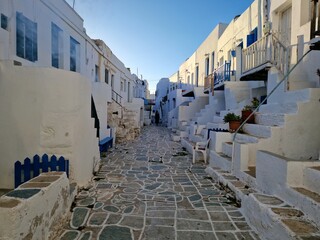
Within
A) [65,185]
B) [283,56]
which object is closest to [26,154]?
[65,185]

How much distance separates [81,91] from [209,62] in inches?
672

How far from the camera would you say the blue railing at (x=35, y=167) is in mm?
4383

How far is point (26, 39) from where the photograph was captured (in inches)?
277

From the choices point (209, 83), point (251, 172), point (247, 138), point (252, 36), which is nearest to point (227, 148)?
point (247, 138)

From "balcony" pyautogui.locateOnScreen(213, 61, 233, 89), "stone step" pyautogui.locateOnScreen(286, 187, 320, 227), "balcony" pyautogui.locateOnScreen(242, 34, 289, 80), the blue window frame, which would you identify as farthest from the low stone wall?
the blue window frame

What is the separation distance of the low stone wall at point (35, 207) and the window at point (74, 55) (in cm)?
793

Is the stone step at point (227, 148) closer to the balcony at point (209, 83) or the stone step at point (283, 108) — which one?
the stone step at point (283, 108)

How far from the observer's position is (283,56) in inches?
309

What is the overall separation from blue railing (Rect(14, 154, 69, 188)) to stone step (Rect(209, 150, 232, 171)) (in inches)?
151

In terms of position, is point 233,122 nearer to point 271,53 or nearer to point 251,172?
point 251,172

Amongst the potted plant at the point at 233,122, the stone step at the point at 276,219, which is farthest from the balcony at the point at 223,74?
the stone step at the point at 276,219

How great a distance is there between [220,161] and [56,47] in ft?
24.3

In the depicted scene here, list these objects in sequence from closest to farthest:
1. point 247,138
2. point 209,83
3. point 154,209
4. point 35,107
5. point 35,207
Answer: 1. point 35,207
2. point 154,209
3. point 35,107
4. point 247,138
5. point 209,83

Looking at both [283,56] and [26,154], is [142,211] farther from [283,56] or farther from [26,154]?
[283,56]
